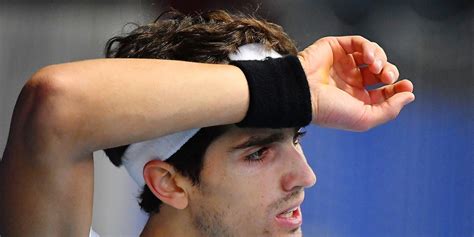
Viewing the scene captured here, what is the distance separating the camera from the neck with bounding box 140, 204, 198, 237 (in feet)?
5.21

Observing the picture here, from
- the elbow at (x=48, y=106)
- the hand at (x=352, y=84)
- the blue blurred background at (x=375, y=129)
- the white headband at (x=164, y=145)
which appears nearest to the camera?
the elbow at (x=48, y=106)

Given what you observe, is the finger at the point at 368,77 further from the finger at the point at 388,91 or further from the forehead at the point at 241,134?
the forehead at the point at 241,134

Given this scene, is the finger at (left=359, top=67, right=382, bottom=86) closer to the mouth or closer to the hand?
the hand

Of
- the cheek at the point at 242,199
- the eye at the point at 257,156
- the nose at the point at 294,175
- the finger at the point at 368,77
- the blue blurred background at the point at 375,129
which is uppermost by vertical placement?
the finger at the point at 368,77

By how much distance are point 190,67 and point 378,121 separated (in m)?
0.38

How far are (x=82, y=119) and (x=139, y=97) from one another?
82mm

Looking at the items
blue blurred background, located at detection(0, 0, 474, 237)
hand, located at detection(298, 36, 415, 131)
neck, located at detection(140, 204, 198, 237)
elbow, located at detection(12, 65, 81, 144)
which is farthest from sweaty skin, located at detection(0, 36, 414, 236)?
blue blurred background, located at detection(0, 0, 474, 237)

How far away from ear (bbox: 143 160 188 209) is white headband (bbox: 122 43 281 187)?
0.01 meters

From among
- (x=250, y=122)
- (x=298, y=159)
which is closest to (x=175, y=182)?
(x=298, y=159)

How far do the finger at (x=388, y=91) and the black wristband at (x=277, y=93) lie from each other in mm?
247

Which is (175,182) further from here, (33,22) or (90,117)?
(33,22)

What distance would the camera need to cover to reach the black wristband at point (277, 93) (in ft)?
4.15

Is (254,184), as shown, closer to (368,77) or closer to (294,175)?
(294,175)

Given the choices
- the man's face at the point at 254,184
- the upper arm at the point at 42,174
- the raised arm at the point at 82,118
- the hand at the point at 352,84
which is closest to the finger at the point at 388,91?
the hand at the point at 352,84
